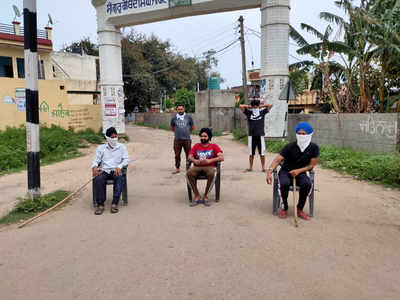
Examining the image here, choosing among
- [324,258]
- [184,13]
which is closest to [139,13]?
[184,13]

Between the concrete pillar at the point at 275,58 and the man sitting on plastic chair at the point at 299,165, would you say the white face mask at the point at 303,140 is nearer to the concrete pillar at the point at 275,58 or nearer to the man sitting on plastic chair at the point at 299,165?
the man sitting on plastic chair at the point at 299,165

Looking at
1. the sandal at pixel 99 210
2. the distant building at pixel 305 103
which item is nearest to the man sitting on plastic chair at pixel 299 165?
the sandal at pixel 99 210

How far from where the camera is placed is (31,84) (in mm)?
5297

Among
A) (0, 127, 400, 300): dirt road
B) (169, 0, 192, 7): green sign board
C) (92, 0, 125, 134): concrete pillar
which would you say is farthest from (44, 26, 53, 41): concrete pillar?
(0, 127, 400, 300): dirt road

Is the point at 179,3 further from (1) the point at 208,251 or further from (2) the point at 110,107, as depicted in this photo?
(1) the point at 208,251

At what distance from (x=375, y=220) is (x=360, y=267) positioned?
1.77 m

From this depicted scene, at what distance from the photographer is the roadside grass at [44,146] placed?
33.1 ft

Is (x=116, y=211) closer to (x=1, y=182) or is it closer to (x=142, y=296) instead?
(x=142, y=296)

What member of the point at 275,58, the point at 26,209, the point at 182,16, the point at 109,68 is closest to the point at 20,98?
the point at 109,68

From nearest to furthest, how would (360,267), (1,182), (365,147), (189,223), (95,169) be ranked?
(360,267)
(189,223)
(95,169)
(1,182)
(365,147)

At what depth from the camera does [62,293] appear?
298 centimetres

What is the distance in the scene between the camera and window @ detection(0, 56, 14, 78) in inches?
799

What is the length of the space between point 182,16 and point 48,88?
703 cm

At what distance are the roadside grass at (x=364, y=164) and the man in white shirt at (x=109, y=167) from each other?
214 inches
